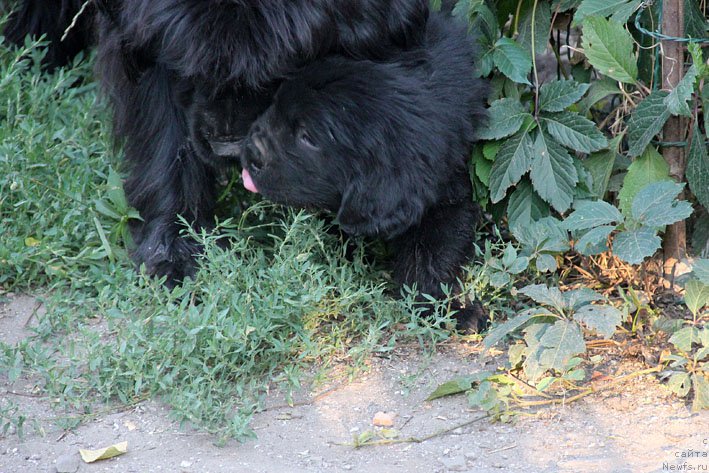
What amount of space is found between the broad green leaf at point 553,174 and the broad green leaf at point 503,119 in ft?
0.29

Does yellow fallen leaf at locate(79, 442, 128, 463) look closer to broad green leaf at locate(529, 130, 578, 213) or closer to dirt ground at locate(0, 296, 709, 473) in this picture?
dirt ground at locate(0, 296, 709, 473)

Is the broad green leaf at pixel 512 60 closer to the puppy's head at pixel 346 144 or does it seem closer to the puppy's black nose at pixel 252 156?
the puppy's head at pixel 346 144

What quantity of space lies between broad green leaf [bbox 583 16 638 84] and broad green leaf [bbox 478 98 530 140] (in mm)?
253

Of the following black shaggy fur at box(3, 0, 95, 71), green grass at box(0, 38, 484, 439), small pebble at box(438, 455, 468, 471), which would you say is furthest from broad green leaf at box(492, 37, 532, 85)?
black shaggy fur at box(3, 0, 95, 71)

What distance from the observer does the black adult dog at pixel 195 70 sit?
8.71 ft

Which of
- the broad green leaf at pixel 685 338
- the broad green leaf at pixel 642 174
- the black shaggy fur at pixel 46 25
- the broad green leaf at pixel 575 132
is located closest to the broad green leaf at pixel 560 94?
the broad green leaf at pixel 575 132

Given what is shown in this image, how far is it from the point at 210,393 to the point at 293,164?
2.07 feet

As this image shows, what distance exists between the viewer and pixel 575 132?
294 centimetres

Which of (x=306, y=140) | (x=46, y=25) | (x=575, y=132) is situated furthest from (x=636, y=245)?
(x=46, y=25)

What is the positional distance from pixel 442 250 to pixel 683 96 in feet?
2.70

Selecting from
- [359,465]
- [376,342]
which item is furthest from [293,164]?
[359,465]

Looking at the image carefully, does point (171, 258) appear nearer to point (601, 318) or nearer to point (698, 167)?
point (601, 318)

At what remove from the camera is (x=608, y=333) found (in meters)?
2.61

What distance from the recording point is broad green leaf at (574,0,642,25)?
2809mm
